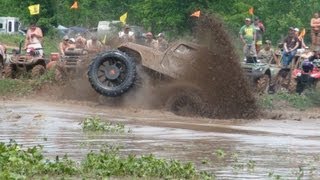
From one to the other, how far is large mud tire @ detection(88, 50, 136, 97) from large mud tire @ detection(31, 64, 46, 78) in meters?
3.81

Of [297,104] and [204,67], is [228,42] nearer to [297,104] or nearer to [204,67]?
[204,67]

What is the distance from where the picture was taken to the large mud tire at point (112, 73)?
2183 cm

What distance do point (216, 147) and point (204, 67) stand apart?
22.5ft

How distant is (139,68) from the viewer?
875 inches

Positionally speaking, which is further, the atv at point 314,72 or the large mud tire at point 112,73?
the atv at point 314,72

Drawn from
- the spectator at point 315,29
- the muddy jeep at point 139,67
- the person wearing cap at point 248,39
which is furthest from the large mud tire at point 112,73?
the spectator at point 315,29

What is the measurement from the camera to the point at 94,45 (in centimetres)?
2531

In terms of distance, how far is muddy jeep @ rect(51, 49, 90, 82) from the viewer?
23.2 meters

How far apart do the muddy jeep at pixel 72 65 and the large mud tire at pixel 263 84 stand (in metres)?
A: 4.81

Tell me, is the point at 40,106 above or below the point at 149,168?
below

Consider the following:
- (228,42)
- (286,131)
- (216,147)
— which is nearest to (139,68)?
(228,42)

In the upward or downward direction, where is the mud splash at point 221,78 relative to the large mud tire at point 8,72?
upward

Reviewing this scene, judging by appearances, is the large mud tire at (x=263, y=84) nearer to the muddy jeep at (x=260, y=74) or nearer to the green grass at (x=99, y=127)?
the muddy jeep at (x=260, y=74)

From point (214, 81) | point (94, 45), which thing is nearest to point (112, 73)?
point (214, 81)
